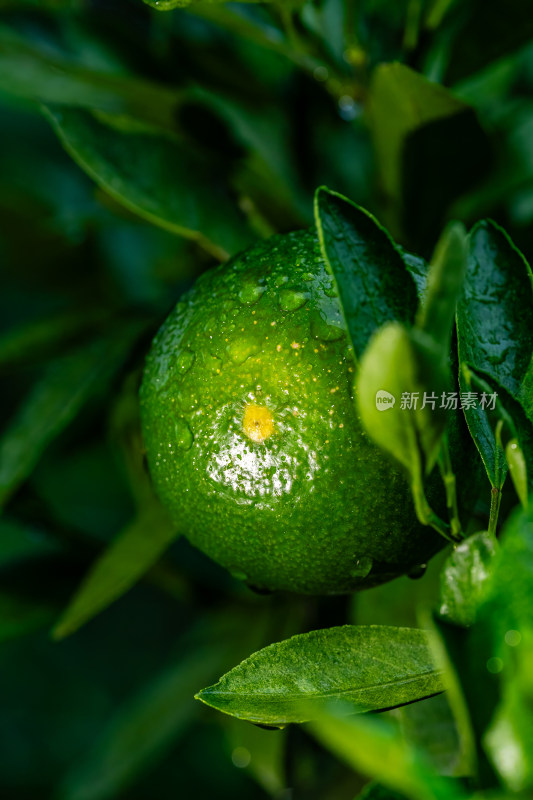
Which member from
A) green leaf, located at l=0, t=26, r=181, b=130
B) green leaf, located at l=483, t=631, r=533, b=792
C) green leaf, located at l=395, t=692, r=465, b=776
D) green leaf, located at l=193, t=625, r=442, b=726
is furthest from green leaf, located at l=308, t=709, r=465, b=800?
green leaf, located at l=0, t=26, r=181, b=130

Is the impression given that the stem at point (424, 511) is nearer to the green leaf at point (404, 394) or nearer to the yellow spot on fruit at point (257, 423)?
the green leaf at point (404, 394)

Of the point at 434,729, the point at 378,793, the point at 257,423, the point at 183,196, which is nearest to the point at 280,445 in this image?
the point at 257,423

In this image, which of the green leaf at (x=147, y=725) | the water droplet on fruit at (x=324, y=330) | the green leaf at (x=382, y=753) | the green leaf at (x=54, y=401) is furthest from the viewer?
the green leaf at (x=147, y=725)

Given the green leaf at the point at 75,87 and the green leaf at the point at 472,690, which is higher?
the green leaf at the point at 472,690

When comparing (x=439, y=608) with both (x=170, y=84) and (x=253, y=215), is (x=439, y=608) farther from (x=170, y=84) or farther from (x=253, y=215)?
(x=170, y=84)

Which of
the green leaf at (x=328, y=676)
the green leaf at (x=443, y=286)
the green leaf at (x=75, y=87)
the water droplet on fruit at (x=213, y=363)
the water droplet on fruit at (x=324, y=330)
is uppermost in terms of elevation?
the green leaf at (x=443, y=286)

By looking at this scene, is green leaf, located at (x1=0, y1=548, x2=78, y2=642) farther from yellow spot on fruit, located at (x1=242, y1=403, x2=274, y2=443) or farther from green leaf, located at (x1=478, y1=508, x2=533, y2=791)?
green leaf, located at (x1=478, y1=508, x2=533, y2=791)

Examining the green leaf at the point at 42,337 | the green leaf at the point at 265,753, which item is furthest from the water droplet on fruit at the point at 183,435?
the green leaf at the point at 265,753
